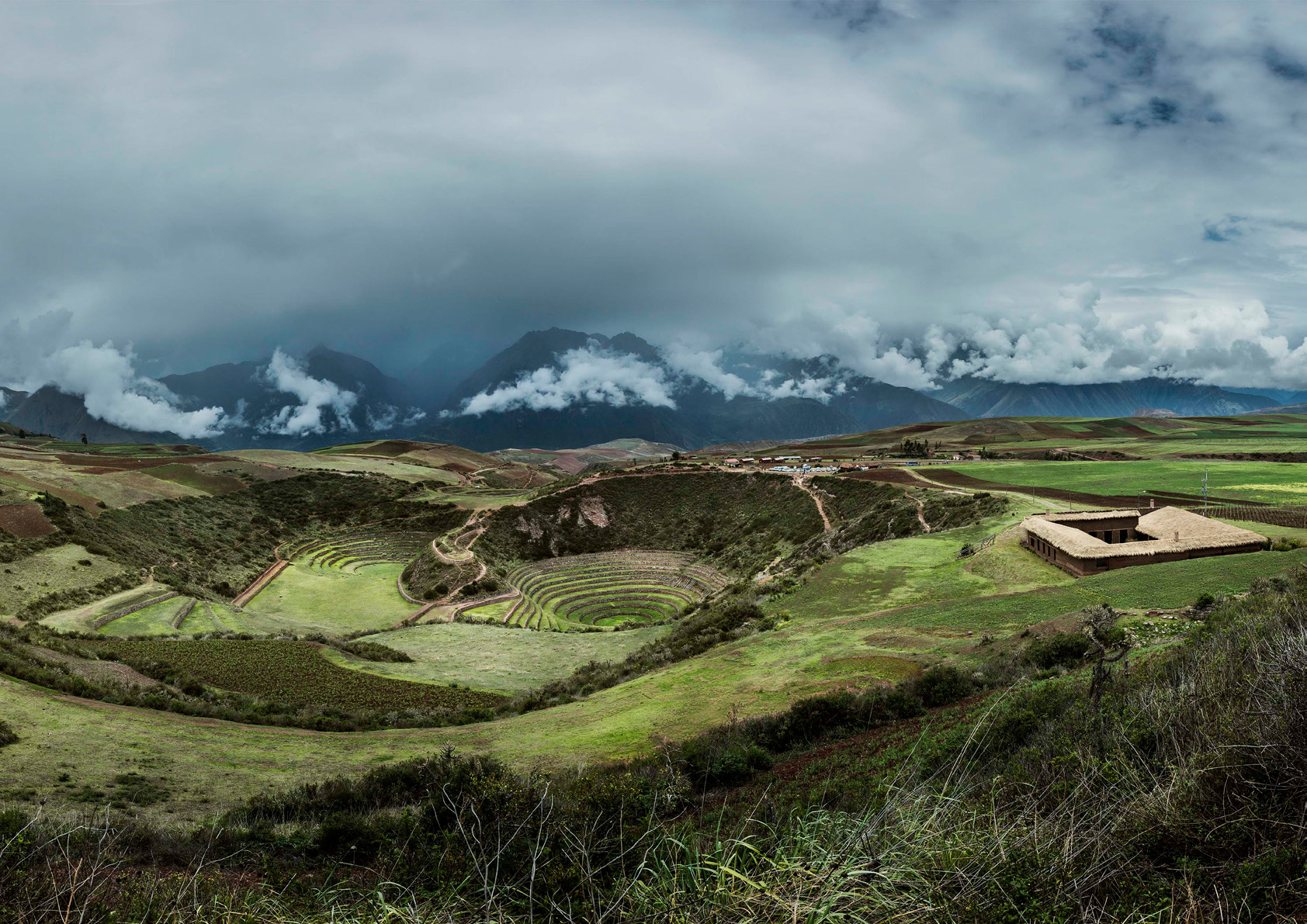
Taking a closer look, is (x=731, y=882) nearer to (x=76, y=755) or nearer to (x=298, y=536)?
(x=76, y=755)

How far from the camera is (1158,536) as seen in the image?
2731 cm

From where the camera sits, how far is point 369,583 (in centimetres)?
5362

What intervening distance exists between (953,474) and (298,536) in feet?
237

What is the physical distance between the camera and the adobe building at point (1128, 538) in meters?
22.8

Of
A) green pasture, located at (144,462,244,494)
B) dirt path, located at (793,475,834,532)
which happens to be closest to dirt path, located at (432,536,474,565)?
dirt path, located at (793,475,834,532)

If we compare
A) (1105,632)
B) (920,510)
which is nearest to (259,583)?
(920,510)

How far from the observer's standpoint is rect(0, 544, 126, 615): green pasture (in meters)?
31.7

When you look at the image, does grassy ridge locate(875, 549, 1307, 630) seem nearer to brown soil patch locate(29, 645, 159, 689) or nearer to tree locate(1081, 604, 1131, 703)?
tree locate(1081, 604, 1131, 703)

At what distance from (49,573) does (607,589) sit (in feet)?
126

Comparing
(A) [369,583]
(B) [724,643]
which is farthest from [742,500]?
(B) [724,643]

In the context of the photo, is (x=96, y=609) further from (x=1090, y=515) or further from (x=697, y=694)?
(x=1090, y=515)

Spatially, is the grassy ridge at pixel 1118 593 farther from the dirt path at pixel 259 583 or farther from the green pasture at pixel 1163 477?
the dirt path at pixel 259 583

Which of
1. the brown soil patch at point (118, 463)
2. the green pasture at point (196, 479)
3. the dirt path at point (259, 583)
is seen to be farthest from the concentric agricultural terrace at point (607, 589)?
the brown soil patch at point (118, 463)

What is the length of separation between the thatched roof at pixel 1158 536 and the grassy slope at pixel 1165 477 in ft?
46.9
